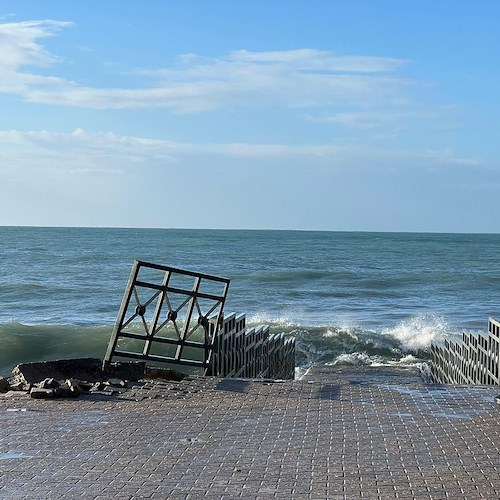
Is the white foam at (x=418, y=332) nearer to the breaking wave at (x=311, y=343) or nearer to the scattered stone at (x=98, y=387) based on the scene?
the breaking wave at (x=311, y=343)

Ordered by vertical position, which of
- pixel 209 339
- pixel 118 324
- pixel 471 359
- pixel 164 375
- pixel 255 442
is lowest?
pixel 164 375

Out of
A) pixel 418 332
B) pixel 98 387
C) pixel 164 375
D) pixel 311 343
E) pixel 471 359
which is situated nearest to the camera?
pixel 98 387

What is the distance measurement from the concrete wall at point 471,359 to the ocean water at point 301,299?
26.3 ft

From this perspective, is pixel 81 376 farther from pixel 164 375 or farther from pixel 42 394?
pixel 42 394

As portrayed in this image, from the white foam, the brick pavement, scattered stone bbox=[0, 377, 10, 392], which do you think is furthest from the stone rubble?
the white foam

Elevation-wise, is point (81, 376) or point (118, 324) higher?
point (118, 324)

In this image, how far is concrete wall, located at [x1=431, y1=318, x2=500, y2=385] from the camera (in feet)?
42.4

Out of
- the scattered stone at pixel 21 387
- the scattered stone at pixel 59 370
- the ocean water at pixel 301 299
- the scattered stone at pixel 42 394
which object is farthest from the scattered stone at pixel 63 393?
the ocean water at pixel 301 299

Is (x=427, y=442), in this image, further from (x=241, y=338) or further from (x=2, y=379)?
(x=241, y=338)

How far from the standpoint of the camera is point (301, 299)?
44.0 metres

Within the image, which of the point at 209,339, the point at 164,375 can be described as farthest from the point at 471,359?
the point at 164,375

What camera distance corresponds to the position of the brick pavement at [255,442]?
651cm

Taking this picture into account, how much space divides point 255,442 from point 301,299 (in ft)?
119

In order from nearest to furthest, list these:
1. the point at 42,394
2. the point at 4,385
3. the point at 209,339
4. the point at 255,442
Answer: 1. the point at 255,442
2. the point at 42,394
3. the point at 4,385
4. the point at 209,339
